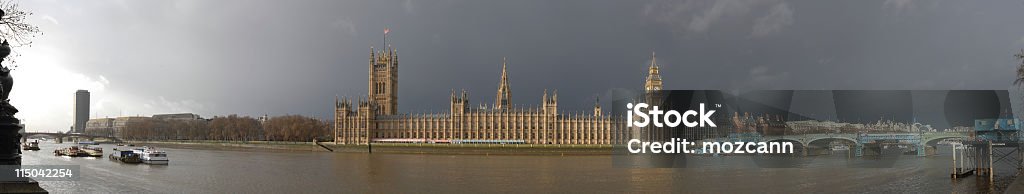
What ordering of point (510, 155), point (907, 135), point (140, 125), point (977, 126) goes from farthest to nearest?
1. point (140, 125)
2. point (510, 155)
3. point (907, 135)
4. point (977, 126)

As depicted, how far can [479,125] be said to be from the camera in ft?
302

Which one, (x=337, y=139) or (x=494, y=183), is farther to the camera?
(x=337, y=139)

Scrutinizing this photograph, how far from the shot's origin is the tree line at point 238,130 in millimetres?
104188

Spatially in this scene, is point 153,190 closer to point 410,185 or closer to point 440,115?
point 410,185

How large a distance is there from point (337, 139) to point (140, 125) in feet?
199

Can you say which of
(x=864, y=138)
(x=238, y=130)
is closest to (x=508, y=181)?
(x=864, y=138)

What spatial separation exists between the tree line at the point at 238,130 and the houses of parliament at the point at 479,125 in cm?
921

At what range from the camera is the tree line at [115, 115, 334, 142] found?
104 metres

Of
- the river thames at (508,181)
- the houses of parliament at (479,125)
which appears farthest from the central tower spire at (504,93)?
the river thames at (508,181)

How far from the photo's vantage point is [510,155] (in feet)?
232

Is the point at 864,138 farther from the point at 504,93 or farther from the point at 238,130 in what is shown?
the point at 238,130

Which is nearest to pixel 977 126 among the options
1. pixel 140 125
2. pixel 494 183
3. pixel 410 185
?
pixel 494 183

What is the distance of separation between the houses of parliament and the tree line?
30.2 ft

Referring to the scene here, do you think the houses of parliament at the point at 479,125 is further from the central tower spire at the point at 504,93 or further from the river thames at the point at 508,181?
the river thames at the point at 508,181
